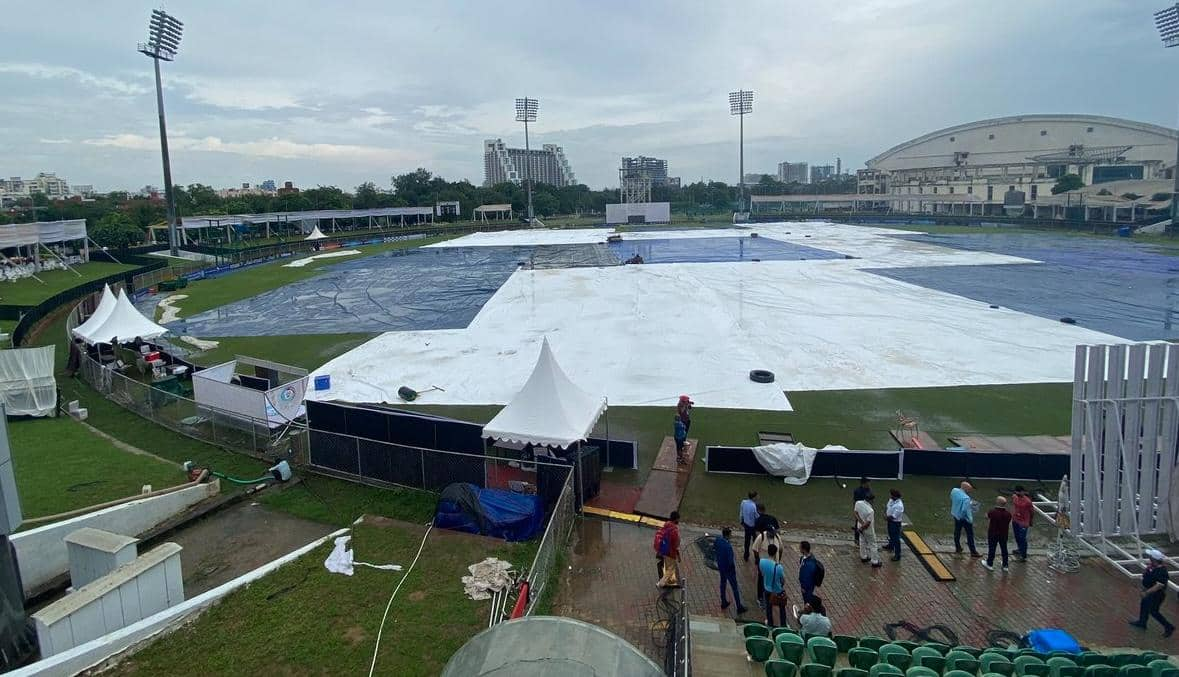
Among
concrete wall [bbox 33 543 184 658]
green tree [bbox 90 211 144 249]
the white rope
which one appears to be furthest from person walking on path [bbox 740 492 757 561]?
green tree [bbox 90 211 144 249]

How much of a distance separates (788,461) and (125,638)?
1209 cm

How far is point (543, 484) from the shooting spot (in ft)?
42.7

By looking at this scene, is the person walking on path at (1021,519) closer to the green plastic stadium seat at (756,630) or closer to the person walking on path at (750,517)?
the person walking on path at (750,517)

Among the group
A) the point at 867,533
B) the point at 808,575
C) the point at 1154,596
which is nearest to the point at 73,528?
the point at 808,575

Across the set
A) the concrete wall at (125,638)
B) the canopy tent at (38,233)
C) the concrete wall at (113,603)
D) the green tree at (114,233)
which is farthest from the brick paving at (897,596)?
the green tree at (114,233)

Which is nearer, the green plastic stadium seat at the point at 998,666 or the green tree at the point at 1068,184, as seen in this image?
the green plastic stadium seat at the point at 998,666

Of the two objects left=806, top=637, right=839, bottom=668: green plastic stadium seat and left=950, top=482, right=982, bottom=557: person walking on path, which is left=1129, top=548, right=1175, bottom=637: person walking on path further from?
left=806, top=637, right=839, bottom=668: green plastic stadium seat

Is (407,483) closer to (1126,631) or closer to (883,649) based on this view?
(883,649)

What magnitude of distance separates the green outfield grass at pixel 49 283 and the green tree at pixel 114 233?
45.3 ft

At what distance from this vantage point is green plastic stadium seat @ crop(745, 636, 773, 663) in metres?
7.76

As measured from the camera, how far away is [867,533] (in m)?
11.0

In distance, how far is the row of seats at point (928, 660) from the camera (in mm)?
7000

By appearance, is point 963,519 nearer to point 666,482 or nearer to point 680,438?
point 666,482

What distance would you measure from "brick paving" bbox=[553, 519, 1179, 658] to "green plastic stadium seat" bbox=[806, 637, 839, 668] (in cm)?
211
